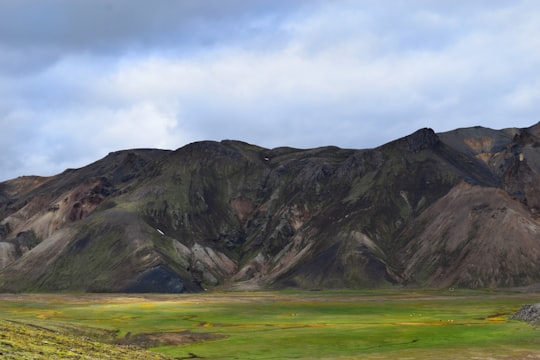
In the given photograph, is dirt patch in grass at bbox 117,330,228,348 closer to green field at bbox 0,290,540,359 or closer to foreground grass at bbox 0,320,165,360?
green field at bbox 0,290,540,359

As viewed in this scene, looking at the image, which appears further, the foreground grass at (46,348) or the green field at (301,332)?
the green field at (301,332)

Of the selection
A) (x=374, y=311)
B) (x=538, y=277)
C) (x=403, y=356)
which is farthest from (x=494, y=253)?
(x=403, y=356)

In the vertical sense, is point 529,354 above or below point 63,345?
below

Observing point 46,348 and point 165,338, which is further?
point 165,338

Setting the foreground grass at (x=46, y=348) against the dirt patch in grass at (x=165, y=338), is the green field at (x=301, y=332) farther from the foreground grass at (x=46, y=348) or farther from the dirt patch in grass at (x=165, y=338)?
the foreground grass at (x=46, y=348)

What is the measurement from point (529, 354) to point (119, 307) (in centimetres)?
9230

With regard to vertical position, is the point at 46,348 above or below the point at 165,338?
above

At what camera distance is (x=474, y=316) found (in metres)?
96.6

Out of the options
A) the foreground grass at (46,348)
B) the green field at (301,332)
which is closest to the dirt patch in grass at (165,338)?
the green field at (301,332)

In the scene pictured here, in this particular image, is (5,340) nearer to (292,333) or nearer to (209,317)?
(292,333)

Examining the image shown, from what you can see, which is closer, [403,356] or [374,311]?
[403,356]

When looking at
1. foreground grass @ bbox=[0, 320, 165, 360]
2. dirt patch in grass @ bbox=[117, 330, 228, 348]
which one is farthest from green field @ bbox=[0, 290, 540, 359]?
foreground grass @ bbox=[0, 320, 165, 360]

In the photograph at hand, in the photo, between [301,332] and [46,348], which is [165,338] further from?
[46,348]

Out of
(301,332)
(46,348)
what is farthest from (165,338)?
(46,348)
